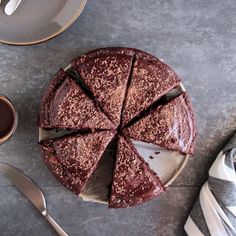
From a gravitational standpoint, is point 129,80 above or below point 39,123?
above

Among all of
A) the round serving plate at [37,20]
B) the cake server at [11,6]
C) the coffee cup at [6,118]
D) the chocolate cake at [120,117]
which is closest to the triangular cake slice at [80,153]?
the chocolate cake at [120,117]

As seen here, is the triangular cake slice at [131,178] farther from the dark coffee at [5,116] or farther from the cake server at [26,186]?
the dark coffee at [5,116]

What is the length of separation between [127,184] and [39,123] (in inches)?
15.6

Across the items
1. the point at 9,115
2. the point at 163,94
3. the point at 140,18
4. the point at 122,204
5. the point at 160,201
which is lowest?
the point at 160,201

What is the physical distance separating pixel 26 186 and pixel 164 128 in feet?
2.03

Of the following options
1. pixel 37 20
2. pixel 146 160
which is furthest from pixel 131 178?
pixel 37 20

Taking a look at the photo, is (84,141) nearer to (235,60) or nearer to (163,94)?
(163,94)

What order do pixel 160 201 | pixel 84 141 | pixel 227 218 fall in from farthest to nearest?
pixel 160 201
pixel 227 218
pixel 84 141

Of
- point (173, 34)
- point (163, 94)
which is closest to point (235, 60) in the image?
point (173, 34)

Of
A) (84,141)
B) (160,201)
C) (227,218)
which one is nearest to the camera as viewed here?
(84,141)

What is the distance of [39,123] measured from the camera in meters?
1.78

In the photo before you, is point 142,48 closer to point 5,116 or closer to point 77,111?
point 77,111

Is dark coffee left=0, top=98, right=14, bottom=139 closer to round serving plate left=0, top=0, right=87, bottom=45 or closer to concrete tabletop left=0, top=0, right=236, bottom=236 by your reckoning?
concrete tabletop left=0, top=0, right=236, bottom=236

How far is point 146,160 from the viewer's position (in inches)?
71.5
